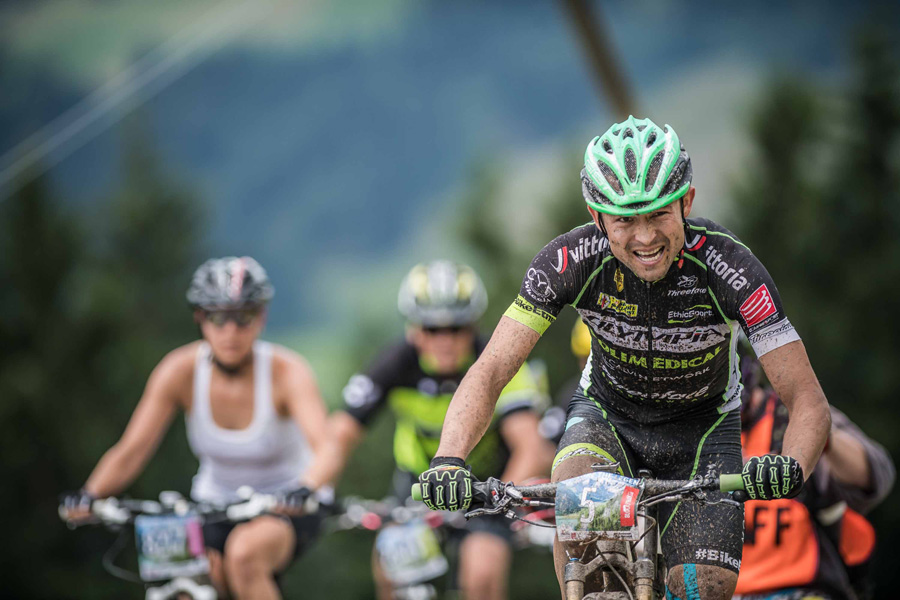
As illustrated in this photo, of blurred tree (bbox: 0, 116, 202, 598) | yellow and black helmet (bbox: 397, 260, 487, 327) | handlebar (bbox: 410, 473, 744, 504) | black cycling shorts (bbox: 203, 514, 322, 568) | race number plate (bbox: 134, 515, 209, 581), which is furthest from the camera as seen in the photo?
blurred tree (bbox: 0, 116, 202, 598)

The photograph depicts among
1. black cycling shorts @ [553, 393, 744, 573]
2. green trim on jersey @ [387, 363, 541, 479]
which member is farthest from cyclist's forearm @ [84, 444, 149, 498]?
black cycling shorts @ [553, 393, 744, 573]

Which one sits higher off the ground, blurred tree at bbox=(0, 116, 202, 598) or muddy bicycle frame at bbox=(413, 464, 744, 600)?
blurred tree at bbox=(0, 116, 202, 598)

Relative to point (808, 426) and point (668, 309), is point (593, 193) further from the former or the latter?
point (808, 426)

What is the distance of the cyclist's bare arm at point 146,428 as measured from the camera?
7496 millimetres

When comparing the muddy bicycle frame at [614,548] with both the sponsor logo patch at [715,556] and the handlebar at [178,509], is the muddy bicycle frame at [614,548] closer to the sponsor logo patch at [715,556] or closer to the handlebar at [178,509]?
the sponsor logo patch at [715,556]

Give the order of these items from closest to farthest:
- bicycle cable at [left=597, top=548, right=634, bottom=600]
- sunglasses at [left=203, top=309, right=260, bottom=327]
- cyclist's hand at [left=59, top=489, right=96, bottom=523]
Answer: bicycle cable at [left=597, top=548, right=634, bottom=600], cyclist's hand at [left=59, top=489, right=96, bottom=523], sunglasses at [left=203, top=309, right=260, bottom=327]

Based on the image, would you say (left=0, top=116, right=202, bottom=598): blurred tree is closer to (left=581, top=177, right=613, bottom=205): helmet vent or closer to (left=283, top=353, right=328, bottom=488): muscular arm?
(left=283, top=353, right=328, bottom=488): muscular arm

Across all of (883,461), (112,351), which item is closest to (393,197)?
(112,351)

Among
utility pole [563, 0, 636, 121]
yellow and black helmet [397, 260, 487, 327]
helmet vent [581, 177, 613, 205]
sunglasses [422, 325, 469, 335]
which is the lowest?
helmet vent [581, 177, 613, 205]

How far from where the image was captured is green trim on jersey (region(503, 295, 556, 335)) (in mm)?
4168

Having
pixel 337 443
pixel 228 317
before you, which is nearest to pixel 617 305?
pixel 337 443

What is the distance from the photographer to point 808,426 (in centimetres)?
383

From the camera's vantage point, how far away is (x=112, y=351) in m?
14.7

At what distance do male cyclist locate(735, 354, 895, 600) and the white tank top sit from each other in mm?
3374
